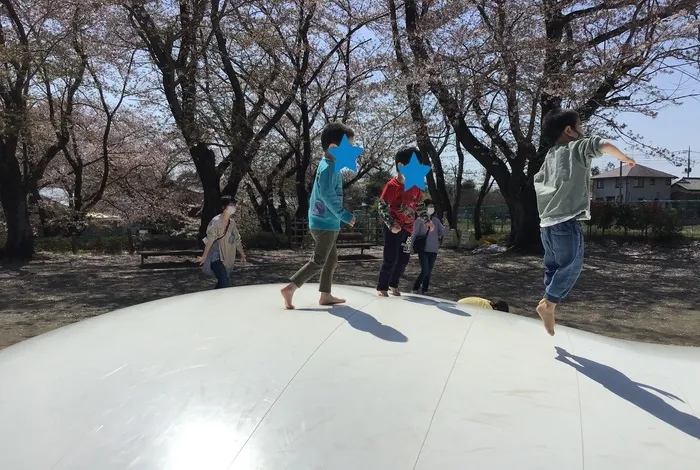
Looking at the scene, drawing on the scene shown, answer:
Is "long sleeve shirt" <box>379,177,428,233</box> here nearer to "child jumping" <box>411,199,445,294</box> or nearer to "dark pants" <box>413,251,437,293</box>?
"child jumping" <box>411,199,445,294</box>

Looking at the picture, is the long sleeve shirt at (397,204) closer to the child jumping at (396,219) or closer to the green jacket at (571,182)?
the child jumping at (396,219)

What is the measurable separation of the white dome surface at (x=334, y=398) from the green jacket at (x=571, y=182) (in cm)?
81

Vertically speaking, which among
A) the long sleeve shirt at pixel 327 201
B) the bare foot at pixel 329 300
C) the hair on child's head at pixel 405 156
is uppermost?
the hair on child's head at pixel 405 156

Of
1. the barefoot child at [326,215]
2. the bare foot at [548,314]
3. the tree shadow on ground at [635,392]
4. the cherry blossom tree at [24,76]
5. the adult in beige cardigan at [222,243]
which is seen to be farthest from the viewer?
the cherry blossom tree at [24,76]

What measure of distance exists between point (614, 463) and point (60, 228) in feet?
79.5

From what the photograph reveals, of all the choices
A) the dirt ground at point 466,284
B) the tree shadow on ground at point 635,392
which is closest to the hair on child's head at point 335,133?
the tree shadow on ground at point 635,392

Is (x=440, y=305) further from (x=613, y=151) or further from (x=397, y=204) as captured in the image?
(x=613, y=151)

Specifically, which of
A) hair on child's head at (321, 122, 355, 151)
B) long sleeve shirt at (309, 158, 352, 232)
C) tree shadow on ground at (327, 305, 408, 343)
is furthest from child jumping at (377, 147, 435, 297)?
tree shadow on ground at (327, 305, 408, 343)

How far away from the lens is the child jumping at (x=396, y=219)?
4.68 m

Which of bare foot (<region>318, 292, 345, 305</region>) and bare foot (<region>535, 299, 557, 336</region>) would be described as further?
bare foot (<region>318, 292, 345, 305</region>)

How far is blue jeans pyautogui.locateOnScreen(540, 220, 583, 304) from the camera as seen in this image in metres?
3.35

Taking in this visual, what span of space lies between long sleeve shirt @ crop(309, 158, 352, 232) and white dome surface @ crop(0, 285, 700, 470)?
88 cm

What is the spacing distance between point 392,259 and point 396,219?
353 mm

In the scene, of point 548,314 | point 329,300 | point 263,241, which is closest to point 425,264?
point 329,300
